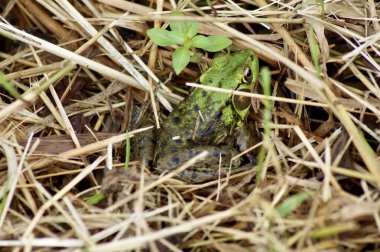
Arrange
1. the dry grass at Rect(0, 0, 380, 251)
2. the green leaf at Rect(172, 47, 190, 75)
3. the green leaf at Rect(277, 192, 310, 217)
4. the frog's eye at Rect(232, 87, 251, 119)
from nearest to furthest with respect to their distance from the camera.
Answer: the green leaf at Rect(277, 192, 310, 217), the dry grass at Rect(0, 0, 380, 251), the green leaf at Rect(172, 47, 190, 75), the frog's eye at Rect(232, 87, 251, 119)

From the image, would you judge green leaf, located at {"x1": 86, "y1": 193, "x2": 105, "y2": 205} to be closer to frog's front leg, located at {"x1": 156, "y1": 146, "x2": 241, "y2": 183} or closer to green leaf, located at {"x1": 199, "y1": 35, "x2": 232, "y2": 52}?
frog's front leg, located at {"x1": 156, "y1": 146, "x2": 241, "y2": 183}

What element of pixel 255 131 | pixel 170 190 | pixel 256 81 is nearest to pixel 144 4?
pixel 256 81

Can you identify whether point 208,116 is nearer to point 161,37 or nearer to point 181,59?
point 181,59


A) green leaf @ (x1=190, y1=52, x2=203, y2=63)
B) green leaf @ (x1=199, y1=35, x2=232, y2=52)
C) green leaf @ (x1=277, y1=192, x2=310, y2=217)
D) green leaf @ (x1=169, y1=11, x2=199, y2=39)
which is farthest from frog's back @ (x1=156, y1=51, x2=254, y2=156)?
green leaf @ (x1=277, y1=192, x2=310, y2=217)

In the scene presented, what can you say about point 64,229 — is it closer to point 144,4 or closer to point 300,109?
point 300,109

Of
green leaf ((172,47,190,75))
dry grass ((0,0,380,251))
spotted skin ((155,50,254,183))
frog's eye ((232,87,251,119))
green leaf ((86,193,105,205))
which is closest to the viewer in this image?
dry grass ((0,0,380,251))

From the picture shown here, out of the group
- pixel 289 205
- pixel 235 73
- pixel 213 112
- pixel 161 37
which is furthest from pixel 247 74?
pixel 289 205
